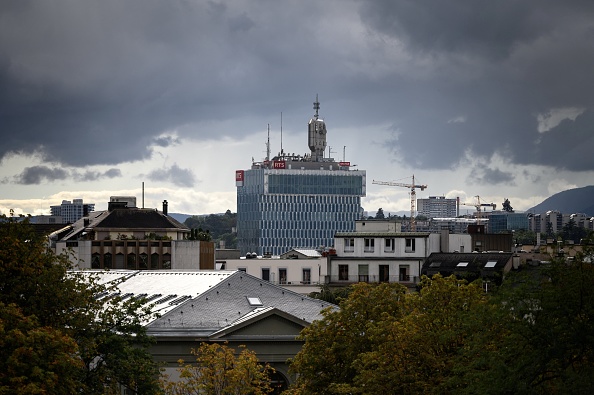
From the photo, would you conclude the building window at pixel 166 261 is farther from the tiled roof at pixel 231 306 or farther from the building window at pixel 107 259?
the tiled roof at pixel 231 306

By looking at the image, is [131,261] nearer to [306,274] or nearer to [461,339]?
[306,274]

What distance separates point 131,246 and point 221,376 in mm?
87957

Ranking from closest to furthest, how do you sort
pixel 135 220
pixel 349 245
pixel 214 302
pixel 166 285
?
pixel 214 302, pixel 166 285, pixel 349 245, pixel 135 220

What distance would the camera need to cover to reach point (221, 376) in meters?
69.6

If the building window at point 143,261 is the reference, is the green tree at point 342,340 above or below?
below

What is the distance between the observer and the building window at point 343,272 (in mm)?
154375

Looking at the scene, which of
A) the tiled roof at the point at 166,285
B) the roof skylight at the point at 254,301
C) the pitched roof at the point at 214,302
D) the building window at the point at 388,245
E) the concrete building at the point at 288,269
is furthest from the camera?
the concrete building at the point at 288,269

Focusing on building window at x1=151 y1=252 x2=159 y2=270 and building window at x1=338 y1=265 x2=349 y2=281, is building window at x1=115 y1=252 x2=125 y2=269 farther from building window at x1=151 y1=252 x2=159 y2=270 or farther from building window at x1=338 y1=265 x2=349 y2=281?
building window at x1=338 y1=265 x2=349 y2=281

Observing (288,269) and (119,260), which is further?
(288,269)

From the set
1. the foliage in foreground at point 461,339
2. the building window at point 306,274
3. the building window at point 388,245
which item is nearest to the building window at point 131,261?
the building window at point 306,274

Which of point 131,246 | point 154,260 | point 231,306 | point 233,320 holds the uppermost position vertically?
point 131,246

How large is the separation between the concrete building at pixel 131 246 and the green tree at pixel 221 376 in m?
76.9

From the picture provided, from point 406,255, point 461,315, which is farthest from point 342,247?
point 461,315

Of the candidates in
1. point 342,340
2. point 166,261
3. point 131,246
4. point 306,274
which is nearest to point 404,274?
point 306,274
